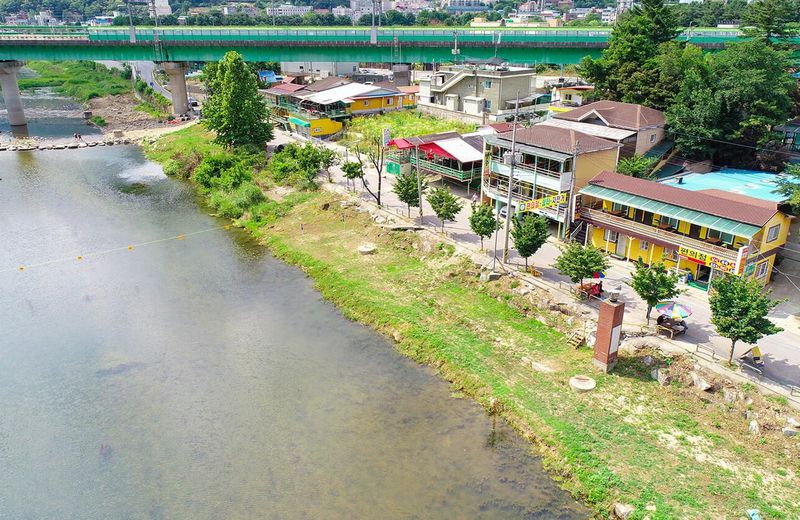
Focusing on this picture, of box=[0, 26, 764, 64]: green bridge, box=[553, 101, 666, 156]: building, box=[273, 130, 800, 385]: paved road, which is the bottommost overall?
box=[273, 130, 800, 385]: paved road

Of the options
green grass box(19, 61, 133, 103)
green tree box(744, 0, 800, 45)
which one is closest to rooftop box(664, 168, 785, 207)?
green tree box(744, 0, 800, 45)

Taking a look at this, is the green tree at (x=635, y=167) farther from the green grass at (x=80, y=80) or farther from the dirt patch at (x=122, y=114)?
the green grass at (x=80, y=80)

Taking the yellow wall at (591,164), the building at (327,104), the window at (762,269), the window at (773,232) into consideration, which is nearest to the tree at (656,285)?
the window at (762,269)

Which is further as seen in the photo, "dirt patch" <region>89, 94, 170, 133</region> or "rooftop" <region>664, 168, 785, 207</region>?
"dirt patch" <region>89, 94, 170, 133</region>

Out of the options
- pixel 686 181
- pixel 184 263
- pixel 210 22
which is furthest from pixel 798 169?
pixel 210 22

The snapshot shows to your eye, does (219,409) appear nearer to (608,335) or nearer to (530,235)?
(608,335)

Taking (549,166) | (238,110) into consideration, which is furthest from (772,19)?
(238,110)

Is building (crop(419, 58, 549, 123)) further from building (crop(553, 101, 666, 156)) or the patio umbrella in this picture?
the patio umbrella

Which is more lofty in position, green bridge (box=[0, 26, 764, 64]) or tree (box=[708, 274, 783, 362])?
green bridge (box=[0, 26, 764, 64])
